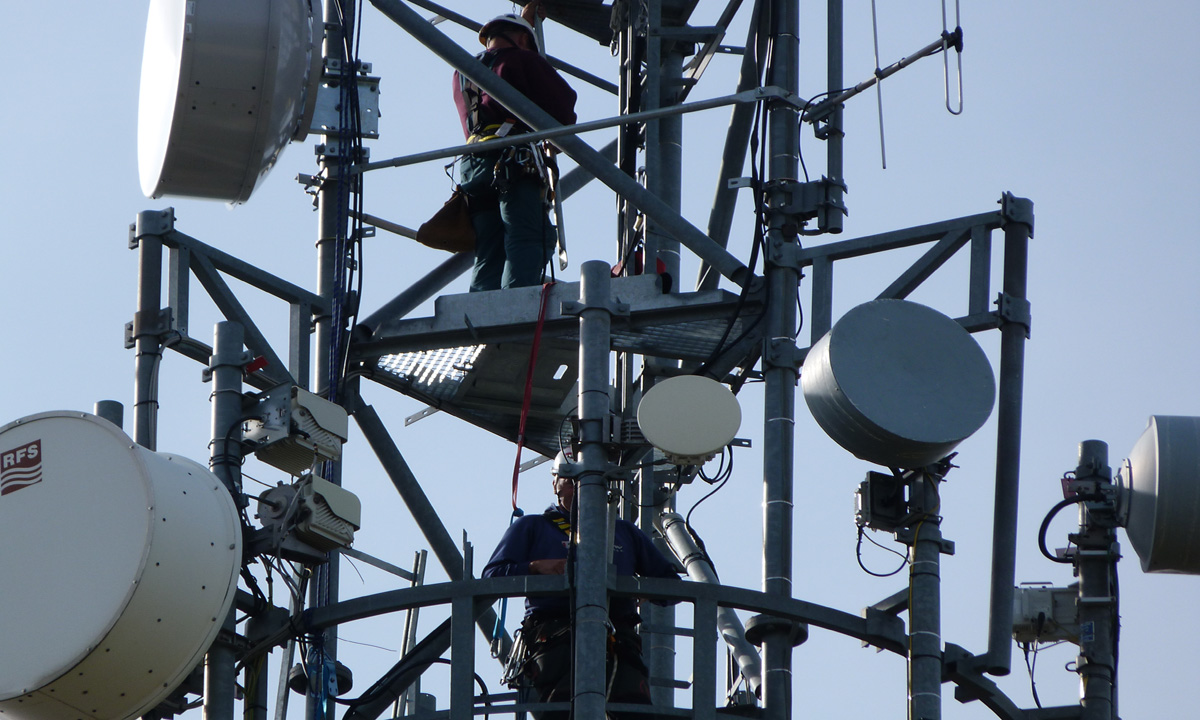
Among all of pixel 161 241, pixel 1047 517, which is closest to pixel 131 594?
pixel 161 241

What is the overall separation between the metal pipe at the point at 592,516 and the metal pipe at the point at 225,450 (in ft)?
6.96

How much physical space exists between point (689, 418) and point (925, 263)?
2.60 metres

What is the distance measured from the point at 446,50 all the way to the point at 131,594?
16.4 ft

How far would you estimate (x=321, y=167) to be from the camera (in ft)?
58.4

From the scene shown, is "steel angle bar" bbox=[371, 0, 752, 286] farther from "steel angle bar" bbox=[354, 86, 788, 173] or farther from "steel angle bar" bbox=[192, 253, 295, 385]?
"steel angle bar" bbox=[192, 253, 295, 385]

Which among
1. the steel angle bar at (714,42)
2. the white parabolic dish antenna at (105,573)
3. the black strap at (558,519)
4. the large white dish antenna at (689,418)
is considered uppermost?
the steel angle bar at (714,42)

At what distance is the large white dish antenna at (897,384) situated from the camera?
573 inches

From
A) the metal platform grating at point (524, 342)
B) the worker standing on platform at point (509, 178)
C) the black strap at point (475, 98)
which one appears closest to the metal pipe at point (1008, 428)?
the metal platform grating at point (524, 342)

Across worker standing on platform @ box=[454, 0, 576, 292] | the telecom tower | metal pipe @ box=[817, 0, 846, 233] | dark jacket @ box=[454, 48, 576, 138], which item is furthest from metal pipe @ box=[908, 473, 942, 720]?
dark jacket @ box=[454, 48, 576, 138]

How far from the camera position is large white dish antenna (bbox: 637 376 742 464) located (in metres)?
14.1

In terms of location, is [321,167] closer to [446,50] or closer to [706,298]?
[446,50]

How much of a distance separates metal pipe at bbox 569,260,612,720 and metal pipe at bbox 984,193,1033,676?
255 cm

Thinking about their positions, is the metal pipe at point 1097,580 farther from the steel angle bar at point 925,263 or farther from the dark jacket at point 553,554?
the dark jacket at point 553,554

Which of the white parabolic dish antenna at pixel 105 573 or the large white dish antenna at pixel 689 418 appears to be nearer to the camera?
the white parabolic dish antenna at pixel 105 573
